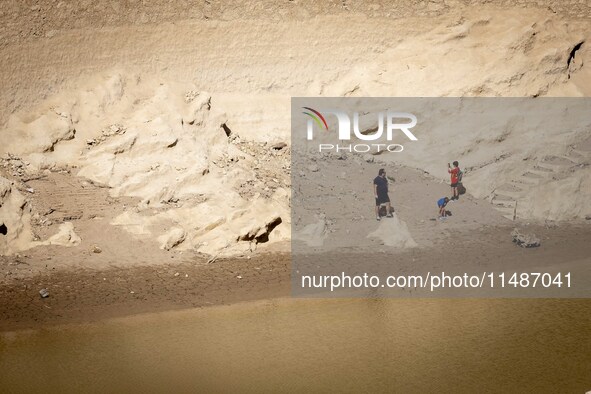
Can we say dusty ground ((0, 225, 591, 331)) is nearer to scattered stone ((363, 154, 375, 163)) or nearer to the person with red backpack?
the person with red backpack

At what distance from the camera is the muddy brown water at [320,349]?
860cm

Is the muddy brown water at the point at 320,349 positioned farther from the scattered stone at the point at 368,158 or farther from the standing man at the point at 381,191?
the scattered stone at the point at 368,158

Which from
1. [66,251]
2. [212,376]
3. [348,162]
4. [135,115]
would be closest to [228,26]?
[135,115]

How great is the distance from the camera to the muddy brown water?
8.60 metres

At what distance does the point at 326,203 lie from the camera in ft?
40.8

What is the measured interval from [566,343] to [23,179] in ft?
25.2

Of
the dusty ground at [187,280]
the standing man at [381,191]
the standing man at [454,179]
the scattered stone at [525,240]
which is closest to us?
the dusty ground at [187,280]

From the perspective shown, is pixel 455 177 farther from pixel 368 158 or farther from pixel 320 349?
pixel 320 349

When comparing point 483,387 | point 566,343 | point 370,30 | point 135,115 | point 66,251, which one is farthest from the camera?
point 370,30

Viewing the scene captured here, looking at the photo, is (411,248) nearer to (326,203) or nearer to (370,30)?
(326,203)

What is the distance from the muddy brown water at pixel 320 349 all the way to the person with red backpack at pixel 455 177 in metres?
2.88

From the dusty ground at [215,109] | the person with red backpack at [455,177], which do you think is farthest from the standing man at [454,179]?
the dusty ground at [215,109]

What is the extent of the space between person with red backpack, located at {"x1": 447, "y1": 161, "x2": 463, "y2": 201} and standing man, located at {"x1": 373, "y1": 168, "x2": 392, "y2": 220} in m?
1.09

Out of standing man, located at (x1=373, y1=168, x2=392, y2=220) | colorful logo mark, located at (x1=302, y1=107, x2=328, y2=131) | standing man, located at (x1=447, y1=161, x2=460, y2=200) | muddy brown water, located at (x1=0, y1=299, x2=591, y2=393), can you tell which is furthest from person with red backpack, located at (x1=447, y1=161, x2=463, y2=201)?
muddy brown water, located at (x1=0, y1=299, x2=591, y2=393)
